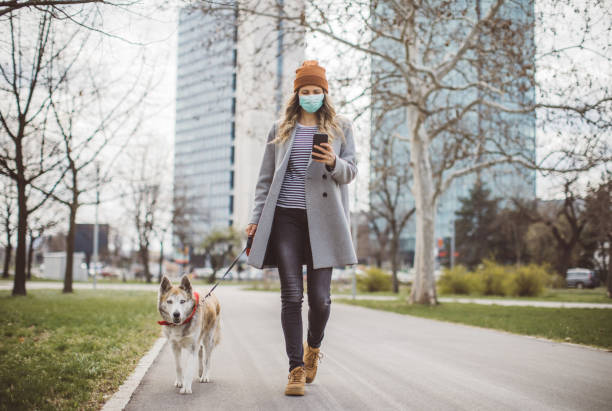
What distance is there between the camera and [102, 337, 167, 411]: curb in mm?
3895

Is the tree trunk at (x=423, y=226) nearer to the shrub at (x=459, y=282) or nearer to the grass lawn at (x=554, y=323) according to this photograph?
the grass lawn at (x=554, y=323)

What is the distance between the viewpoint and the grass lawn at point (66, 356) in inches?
160

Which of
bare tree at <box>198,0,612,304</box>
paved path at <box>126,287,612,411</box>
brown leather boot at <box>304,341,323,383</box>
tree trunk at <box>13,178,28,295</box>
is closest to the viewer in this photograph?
paved path at <box>126,287,612,411</box>

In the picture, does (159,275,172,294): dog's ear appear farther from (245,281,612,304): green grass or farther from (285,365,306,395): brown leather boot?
(245,281,612,304): green grass

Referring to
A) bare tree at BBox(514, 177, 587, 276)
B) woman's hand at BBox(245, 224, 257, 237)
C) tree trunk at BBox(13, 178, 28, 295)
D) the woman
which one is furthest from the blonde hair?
bare tree at BBox(514, 177, 587, 276)

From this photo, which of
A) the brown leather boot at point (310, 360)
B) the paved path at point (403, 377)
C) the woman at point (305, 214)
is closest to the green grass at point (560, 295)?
the paved path at point (403, 377)

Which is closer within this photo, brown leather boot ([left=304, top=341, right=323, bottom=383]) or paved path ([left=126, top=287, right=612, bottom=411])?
paved path ([left=126, top=287, right=612, bottom=411])

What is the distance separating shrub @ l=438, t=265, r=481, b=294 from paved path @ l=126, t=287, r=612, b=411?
19313mm

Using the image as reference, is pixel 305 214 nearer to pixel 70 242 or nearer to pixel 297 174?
pixel 297 174

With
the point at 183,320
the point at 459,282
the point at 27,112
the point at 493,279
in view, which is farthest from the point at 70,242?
the point at 183,320

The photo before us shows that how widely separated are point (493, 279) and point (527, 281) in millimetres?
1576

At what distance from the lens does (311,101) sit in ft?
14.9

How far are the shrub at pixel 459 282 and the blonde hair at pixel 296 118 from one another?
79.6ft

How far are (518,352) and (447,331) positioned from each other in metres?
2.77
